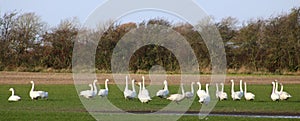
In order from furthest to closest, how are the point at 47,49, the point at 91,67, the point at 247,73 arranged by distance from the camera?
the point at 47,49 < the point at 247,73 < the point at 91,67

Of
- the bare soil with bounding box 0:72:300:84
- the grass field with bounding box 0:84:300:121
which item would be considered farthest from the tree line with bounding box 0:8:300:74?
the grass field with bounding box 0:84:300:121

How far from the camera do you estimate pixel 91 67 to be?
5453 cm

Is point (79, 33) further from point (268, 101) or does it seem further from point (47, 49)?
point (268, 101)

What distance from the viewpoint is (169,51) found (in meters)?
58.2

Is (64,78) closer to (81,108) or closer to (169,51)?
(169,51)

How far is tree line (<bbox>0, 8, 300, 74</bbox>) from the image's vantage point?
58219 mm

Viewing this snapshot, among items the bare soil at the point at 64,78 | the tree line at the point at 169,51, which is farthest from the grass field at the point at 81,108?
the tree line at the point at 169,51

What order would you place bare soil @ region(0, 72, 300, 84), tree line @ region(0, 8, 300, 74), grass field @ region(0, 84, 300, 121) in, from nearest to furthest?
grass field @ region(0, 84, 300, 121) < bare soil @ region(0, 72, 300, 84) < tree line @ region(0, 8, 300, 74)

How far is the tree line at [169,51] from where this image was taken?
58219mm

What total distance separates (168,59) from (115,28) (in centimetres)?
693

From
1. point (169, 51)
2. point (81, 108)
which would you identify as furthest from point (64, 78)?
point (81, 108)

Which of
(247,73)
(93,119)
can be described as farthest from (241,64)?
(93,119)

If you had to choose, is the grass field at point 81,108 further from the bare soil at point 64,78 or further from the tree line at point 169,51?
the tree line at point 169,51

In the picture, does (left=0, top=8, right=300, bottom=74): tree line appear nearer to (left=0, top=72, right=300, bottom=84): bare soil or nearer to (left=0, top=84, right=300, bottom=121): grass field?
(left=0, top=72, right=300, bottom=84): bare soil
